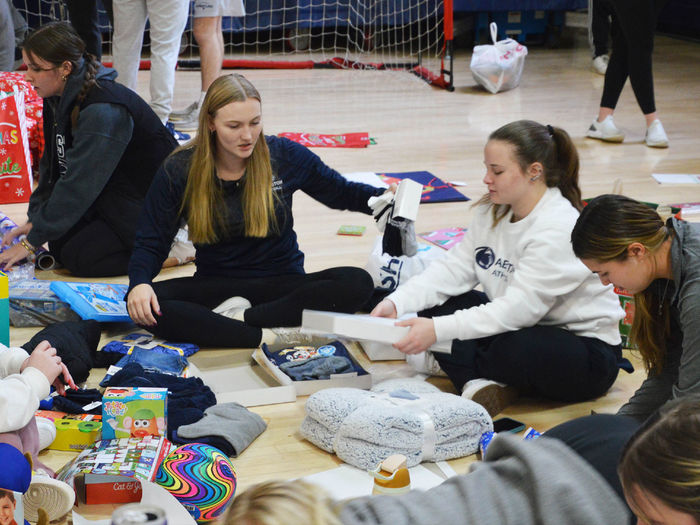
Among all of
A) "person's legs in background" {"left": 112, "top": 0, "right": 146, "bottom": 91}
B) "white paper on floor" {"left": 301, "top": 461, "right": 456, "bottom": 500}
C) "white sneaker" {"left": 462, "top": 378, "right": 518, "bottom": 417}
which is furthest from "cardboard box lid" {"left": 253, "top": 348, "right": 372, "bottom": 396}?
"person's legs in background" {"left": 112, "top": 0, "right": 146, "bottom": 91}

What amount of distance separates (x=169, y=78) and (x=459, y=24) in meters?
4.09

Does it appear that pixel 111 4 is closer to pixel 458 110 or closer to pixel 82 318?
pixel 458 110

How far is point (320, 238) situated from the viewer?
Result: 3568 mm

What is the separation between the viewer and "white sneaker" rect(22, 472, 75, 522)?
180 centimetres

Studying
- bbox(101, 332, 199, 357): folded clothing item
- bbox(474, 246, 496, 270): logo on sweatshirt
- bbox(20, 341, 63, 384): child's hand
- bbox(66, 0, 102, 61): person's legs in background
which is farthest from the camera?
bbox(66, 0, 102, 61): person's legs in background

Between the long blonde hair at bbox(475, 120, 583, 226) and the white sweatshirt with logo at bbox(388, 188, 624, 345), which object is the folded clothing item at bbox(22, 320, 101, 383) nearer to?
the white sweatshirt with logo at bbox(388, 188, 624, 345)

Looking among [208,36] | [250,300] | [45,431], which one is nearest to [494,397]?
[250,300]

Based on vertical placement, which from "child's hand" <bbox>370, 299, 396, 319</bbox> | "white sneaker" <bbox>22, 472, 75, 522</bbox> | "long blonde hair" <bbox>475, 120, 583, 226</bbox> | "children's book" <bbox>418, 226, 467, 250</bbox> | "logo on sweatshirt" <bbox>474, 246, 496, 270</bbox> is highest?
"long blonde hair" <bbox>475, 120, 583, 226</bbox>

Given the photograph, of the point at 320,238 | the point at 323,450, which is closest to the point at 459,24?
the point at 320,238

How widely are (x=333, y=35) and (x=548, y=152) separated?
599 cm

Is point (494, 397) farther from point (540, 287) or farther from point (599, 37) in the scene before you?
point (599, 37)

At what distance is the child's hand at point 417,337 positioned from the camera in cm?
224

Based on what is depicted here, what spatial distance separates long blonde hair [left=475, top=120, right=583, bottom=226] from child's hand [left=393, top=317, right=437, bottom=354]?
45 cm

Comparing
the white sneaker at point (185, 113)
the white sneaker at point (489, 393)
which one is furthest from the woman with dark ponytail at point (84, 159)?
the white sneaker at point (185, 113)
